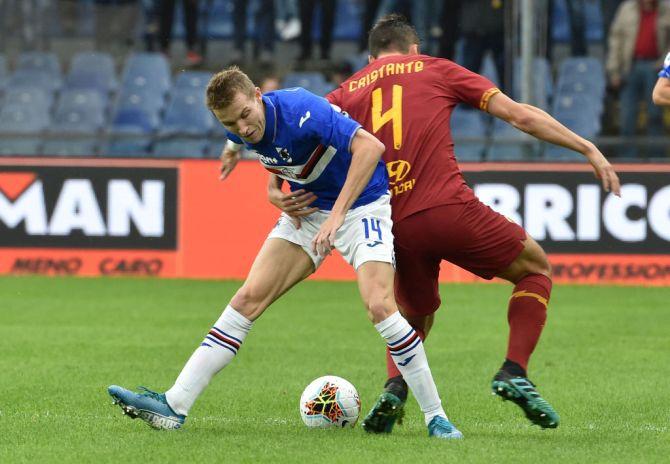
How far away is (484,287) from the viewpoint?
14570 millimetres

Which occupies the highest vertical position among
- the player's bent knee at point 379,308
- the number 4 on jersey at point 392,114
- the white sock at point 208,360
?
the number 4 on jersey at point 392,114

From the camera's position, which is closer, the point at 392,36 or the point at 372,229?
the point at 372,229

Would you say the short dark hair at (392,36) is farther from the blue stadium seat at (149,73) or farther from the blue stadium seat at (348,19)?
the blue stadium seat at (348,19)

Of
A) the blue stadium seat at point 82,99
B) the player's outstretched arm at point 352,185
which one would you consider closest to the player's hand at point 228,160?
the player's outstretched arm at point 352,185

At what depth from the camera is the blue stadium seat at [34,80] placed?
776 inches

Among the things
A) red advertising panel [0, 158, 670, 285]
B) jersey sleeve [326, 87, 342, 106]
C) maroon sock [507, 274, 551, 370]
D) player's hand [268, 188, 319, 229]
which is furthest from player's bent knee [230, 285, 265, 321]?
red advertising panel [0, 158, 670, 285]

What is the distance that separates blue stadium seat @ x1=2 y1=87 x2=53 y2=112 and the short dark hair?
12.6m

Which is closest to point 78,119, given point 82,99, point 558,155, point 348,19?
point 82,99

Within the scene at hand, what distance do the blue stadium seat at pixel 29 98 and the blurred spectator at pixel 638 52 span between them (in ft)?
26.0

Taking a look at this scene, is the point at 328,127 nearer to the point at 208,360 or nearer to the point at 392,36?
the point at 392,36

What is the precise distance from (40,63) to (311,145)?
14.4 m

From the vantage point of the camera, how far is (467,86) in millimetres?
6746

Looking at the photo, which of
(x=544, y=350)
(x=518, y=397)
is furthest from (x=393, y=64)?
(x=544, y=350)

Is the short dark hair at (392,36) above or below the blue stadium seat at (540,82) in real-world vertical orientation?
above
